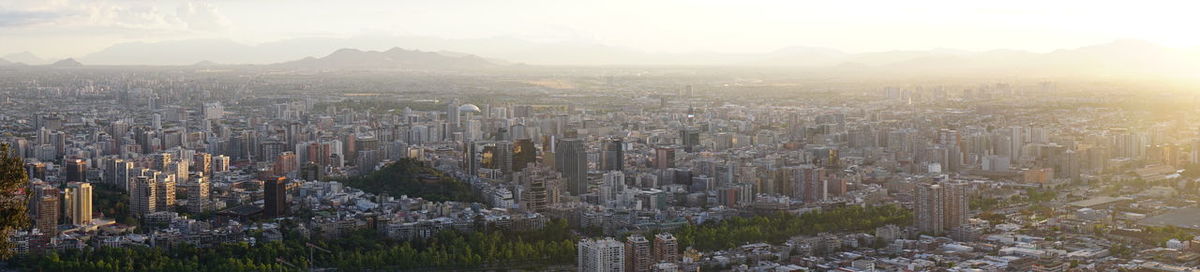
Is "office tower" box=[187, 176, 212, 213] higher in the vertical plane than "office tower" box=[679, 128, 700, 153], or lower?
lower

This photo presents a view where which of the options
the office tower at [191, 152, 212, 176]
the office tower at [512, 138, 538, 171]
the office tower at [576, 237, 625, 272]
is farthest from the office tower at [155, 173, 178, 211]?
the office tower at [576, 237, 625, 272]

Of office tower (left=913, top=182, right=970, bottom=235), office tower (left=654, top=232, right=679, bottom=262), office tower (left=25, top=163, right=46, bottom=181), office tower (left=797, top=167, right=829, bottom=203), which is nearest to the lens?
office tower (left=654, top=232, right=679, bottom=262)

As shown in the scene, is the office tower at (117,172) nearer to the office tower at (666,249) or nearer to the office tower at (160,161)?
the office tower at (160,161)

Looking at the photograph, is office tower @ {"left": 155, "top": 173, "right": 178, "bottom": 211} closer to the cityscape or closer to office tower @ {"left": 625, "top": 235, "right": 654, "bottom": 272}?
the cityscape

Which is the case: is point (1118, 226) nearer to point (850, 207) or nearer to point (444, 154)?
point (850, 207)

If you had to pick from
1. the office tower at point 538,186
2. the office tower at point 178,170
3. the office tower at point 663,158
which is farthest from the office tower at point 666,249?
the office tower at point 178,170

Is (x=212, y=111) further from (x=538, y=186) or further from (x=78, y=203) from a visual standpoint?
(x=538, y=186)
